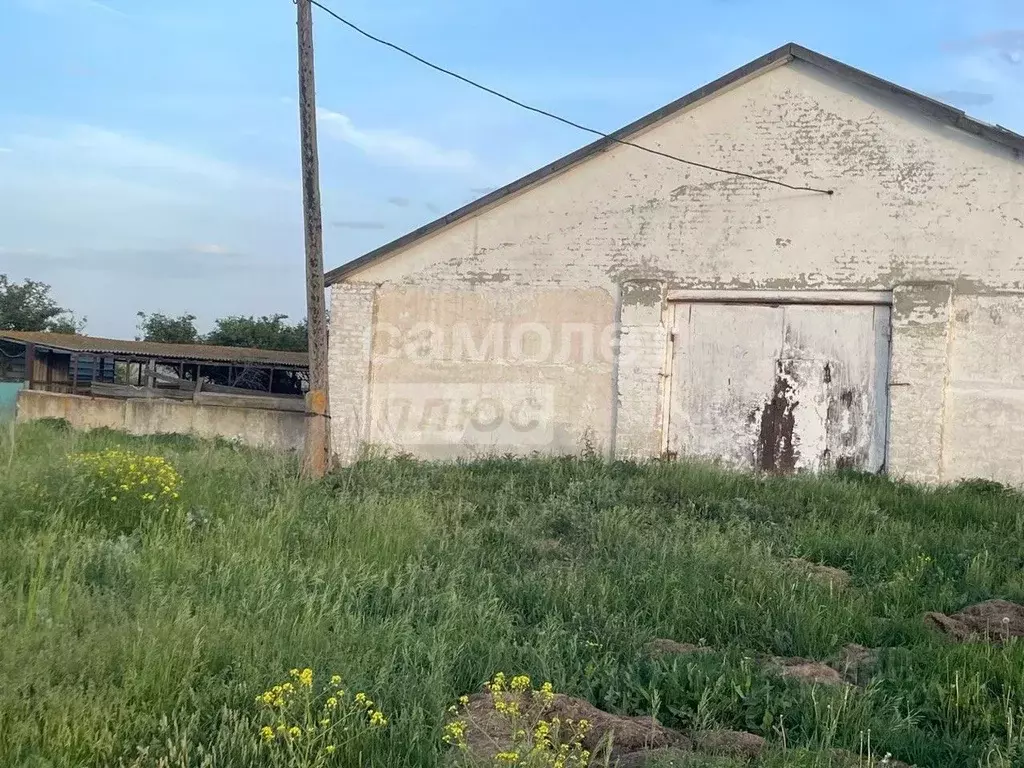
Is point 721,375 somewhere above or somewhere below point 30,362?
above

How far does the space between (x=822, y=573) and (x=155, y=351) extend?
23.2 metres

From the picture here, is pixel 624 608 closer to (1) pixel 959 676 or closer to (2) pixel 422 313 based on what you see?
(1) pixel 959 676

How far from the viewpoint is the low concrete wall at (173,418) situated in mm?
16391

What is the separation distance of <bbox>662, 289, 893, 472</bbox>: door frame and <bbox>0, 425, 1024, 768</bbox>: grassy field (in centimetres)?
252

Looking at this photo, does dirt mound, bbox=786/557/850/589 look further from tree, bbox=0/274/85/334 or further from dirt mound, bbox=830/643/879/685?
tree, bbox=0/274/85/334

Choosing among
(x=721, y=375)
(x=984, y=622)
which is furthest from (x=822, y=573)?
(x=721, y=375)

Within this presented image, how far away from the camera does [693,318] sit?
12266 mm

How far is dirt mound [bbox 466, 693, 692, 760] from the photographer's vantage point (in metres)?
3.51

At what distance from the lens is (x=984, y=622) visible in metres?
5.56

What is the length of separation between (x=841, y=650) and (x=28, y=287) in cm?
4939

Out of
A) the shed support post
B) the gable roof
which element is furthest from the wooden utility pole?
the shed support post

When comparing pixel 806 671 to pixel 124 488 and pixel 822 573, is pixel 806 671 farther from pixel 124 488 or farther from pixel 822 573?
pixel 124 488

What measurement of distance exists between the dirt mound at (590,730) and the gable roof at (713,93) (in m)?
9.67

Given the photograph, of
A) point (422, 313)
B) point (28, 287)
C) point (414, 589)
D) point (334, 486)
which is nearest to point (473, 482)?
point (334, 486)
